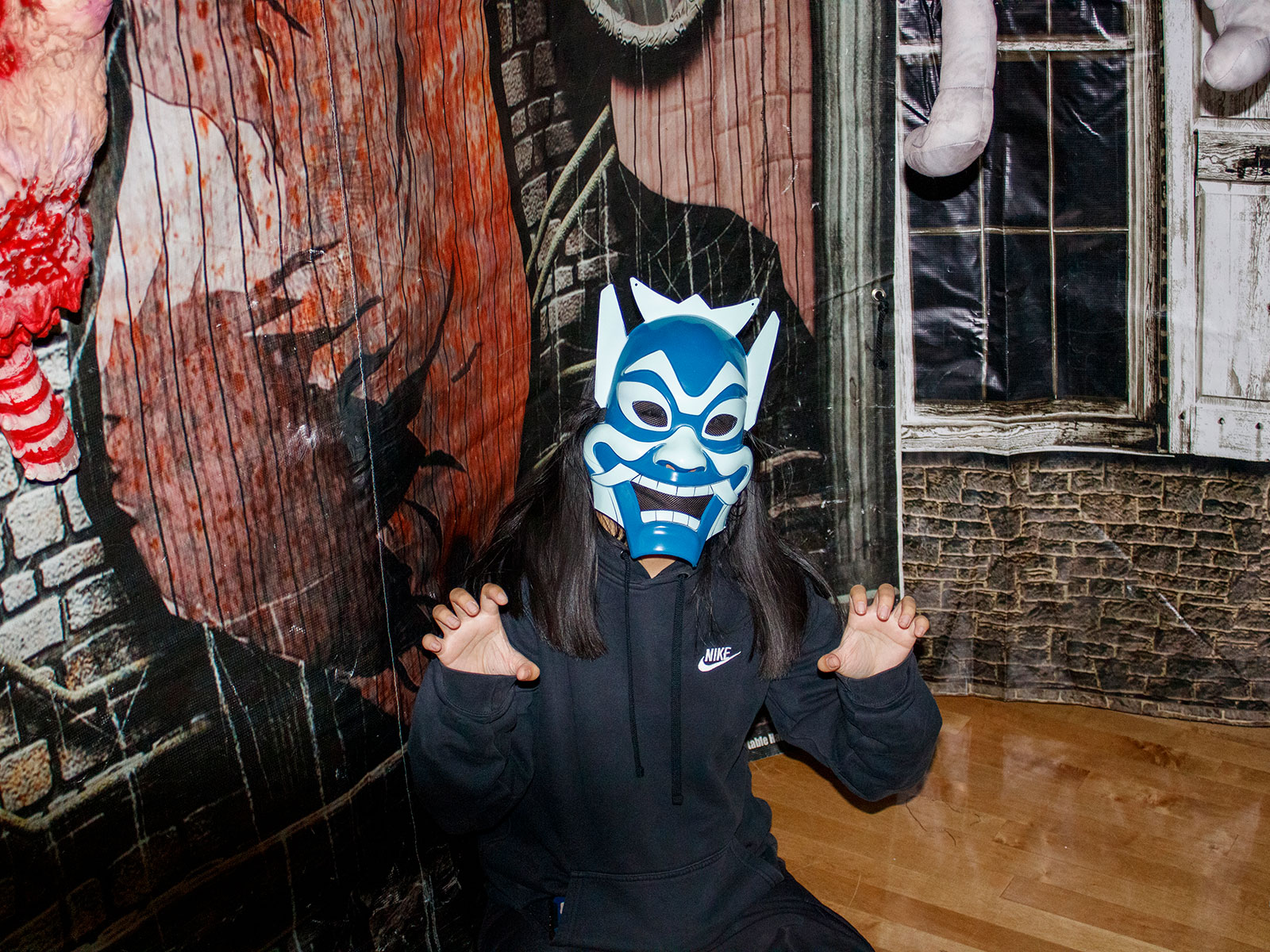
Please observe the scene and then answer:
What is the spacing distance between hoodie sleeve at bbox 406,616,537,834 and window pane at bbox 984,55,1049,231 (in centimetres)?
188

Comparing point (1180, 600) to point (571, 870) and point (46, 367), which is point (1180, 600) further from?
point (46, 367)

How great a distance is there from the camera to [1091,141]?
115 inches

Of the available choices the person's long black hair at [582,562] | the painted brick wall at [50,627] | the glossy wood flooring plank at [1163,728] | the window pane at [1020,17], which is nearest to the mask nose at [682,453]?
the person's long black hair at [582,562]

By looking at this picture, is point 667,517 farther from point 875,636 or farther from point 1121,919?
point 1121,919

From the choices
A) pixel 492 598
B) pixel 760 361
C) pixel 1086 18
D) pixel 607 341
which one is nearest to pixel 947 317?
pixel 1086 18

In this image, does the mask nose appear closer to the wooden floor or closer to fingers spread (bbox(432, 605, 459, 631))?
fingers spread (bbox(432, 605, 459, 631))

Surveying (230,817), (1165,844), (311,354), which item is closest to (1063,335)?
(1165,844)

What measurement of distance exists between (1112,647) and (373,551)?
231 cm

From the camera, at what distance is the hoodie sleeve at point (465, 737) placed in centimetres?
168

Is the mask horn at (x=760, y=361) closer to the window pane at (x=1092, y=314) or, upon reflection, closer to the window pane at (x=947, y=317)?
the window pane at (x=947, y=317)

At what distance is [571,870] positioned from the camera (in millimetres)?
1912

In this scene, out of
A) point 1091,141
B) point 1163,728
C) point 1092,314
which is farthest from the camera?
point 1163,728

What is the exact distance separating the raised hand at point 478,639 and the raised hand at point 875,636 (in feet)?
1.57

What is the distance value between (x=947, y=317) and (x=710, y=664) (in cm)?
156
